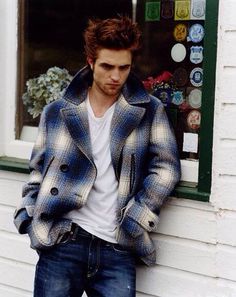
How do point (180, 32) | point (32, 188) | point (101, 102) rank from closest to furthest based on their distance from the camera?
point (101, 102) → point (32, 188) → point (180, 32)

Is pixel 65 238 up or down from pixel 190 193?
down

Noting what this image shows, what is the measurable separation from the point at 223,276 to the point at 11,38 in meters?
1.91

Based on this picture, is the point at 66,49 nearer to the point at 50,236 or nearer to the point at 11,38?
the point at 11,38

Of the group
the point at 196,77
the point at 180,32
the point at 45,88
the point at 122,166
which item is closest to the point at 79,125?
the point at 122,166

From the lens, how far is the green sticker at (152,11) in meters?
3.81

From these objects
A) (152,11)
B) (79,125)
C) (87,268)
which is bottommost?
(87,268)

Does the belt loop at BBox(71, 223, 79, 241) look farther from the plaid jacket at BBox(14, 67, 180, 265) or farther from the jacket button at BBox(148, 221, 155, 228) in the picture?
the jacket button at BBox(148, 221, 155, 228)

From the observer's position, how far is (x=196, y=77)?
363 centimetres

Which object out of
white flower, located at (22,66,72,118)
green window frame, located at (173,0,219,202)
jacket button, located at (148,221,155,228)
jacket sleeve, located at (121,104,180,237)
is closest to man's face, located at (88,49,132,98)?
jacket sleeve, located at (121,104,180,237)

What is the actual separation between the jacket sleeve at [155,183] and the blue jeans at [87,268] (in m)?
0.16

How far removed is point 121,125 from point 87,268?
0.70m

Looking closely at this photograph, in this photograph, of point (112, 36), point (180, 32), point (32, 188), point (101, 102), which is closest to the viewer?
point (112, 36)

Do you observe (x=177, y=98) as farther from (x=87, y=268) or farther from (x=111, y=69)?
(x=87, y=268)

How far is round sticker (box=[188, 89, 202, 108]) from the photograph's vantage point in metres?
3.62
